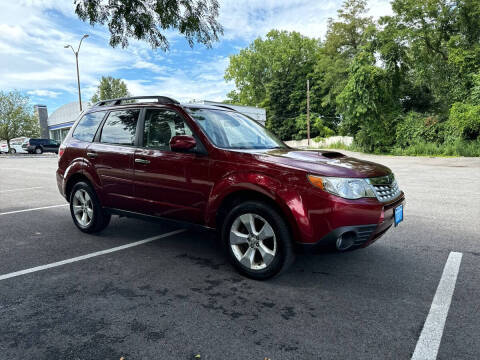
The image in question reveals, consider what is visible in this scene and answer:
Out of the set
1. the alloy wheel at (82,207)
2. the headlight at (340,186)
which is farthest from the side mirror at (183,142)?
the alloy wheel at (82,207)

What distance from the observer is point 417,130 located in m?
26.7

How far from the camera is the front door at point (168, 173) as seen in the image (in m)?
3.80

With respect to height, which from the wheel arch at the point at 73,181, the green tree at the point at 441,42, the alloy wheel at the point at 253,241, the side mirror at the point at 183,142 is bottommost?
the alloy wheel at the point at 253,241

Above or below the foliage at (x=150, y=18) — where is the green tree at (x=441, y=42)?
above

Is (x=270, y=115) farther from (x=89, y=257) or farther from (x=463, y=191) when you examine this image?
(x=89, y=257)

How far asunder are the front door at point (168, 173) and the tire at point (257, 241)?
1.44 ft

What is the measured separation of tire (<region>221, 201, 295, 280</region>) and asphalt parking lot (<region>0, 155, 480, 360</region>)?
16cm

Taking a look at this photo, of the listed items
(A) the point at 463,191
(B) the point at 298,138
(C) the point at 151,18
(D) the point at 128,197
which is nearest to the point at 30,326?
(D) the point at 128,197

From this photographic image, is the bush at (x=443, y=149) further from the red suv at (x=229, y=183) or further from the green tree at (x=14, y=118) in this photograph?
the green tree at (x=14, y=118)

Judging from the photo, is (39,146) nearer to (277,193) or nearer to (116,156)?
(116,156)

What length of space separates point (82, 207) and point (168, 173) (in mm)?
1923

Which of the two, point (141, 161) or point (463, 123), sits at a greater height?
point (463, 123)

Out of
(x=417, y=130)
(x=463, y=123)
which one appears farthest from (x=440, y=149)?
(x=417, y=130)

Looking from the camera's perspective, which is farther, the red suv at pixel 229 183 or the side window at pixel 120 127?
the side window at pixel 120 127
